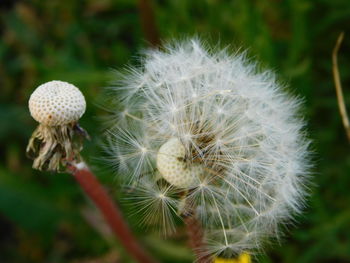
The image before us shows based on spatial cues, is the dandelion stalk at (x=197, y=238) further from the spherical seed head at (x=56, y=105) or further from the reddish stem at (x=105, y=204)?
the spherical seed head at (x=56, y=105)

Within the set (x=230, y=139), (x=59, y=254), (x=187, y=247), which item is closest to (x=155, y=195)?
(x=230, y=139)

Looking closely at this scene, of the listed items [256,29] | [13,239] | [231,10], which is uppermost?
[231,10]

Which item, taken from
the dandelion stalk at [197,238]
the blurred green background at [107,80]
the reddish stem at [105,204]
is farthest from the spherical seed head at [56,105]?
the blurred green background at [107,80]

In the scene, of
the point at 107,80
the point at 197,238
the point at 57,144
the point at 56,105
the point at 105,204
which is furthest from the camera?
the point at 107,80

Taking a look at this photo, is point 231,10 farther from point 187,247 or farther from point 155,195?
point 155,195

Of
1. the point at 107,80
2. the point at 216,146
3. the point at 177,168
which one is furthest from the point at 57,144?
the point at 107,80

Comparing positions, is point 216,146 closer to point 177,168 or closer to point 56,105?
point 177,168
